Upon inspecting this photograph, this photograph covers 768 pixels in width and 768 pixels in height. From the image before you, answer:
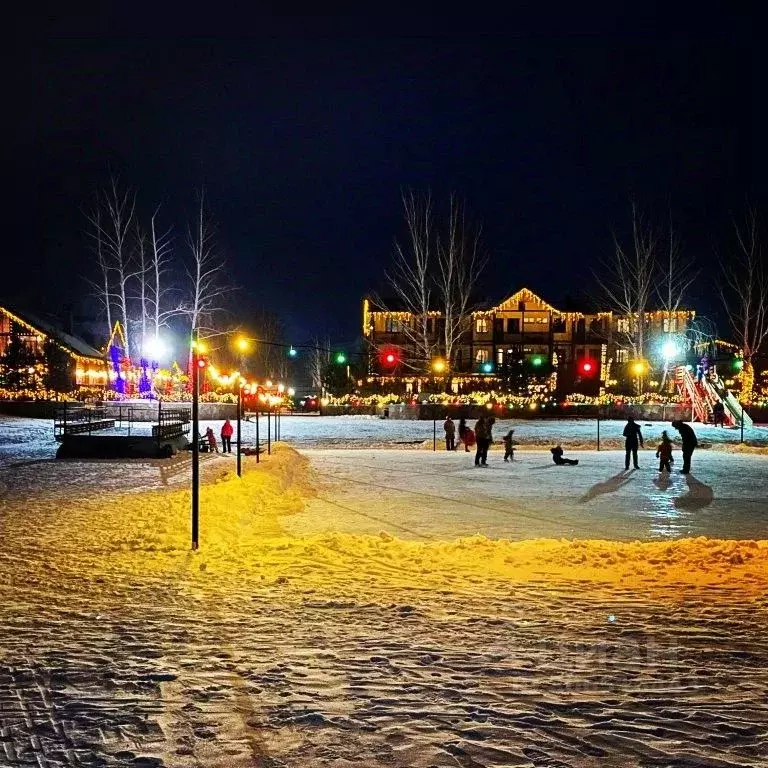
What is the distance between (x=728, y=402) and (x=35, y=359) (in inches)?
1787

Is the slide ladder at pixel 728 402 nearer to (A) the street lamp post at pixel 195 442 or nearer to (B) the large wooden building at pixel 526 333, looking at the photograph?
(B) the large wooden building at pixel 526 333

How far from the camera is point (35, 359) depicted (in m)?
53.8

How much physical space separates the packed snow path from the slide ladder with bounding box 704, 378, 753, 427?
17409 mm

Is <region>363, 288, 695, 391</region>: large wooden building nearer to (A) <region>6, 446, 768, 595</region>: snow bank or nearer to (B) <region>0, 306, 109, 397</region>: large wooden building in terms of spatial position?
(B) <region>0, 306, 109, 397</region>: large wooden building

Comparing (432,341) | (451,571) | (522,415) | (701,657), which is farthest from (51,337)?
(701,657)

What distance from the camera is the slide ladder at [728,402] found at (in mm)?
41472

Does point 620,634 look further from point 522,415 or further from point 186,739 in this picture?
point 522,415

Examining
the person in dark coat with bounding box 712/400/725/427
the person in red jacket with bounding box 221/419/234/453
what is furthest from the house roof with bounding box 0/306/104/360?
the person in dark coat with bounding box 712/400/725/427

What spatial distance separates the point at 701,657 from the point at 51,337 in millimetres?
56655

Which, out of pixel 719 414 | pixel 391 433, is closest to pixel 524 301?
pixel 719 414

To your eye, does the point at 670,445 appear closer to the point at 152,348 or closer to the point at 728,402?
the point at 728,402

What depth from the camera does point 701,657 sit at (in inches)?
229

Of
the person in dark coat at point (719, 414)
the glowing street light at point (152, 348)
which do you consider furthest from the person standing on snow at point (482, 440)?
the glowing street light at point (152, 348)

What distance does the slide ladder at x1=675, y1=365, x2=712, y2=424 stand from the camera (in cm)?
4369
